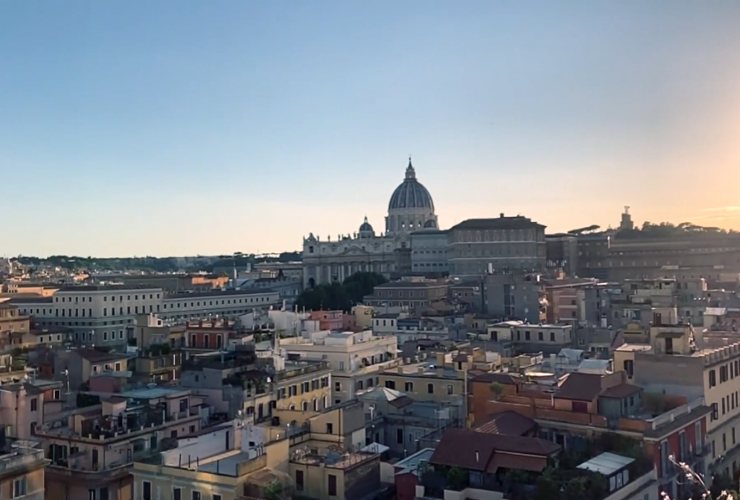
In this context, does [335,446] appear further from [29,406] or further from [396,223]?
[396,223]

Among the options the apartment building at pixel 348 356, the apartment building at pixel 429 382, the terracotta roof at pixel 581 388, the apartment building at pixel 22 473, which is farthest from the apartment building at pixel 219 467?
the apartment building at pixel 348 356

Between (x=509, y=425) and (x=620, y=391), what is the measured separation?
288 centimetres

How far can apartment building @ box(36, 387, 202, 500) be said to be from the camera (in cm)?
1923

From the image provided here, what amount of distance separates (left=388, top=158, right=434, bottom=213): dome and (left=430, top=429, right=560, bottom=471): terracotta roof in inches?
4697

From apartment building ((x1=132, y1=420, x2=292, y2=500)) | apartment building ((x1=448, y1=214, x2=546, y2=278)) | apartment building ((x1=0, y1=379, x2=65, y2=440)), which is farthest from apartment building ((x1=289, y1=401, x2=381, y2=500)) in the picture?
apartment building ((x1=448, y1=214, x2=546, y2=278))

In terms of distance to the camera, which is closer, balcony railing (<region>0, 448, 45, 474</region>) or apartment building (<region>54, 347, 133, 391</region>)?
balcony railing (<region>0, 448, 45, 474</region>)

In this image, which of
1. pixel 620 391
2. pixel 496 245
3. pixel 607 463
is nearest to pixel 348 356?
pixel 620 391

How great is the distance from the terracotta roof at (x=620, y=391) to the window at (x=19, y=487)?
39.8 ft

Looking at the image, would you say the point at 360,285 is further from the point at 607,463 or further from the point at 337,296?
the point at 607,463

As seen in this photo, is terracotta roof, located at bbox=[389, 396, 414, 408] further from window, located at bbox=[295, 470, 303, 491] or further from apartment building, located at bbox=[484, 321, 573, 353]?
apartment building, located at bbox=[484, 321, 573, 353]

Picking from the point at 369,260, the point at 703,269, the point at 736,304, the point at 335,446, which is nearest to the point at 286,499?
the point at 335,446

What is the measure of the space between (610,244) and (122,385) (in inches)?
2982

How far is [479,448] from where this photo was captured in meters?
16.0

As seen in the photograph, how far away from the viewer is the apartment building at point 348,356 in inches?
1122
